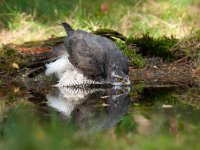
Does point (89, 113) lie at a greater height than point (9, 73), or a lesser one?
lesser

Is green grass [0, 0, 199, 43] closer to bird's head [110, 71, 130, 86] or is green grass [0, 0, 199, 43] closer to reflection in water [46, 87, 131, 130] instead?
bird's head [110, 71, 130, 86]

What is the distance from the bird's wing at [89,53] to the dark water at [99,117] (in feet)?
0.83

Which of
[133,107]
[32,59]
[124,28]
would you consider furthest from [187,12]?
[133,107]

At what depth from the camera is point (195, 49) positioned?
9.58 metres

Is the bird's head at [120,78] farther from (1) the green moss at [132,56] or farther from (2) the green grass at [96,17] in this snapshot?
(2) the green grass at [96,17]

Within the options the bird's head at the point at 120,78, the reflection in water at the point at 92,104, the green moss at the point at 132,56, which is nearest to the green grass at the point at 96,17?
the green moss at the point at 132,56

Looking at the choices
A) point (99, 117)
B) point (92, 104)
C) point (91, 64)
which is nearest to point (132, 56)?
point (91, 64)

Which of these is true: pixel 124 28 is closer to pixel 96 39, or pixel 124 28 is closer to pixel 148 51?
pixel 148 51

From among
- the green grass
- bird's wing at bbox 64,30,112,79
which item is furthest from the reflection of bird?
the green grass

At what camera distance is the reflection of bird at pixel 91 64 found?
8.23 m

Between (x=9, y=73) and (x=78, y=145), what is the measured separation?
4367mm

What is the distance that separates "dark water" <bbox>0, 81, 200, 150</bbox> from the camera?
4.69 meters

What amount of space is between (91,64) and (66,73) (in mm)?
360

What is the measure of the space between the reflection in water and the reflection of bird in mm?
150
